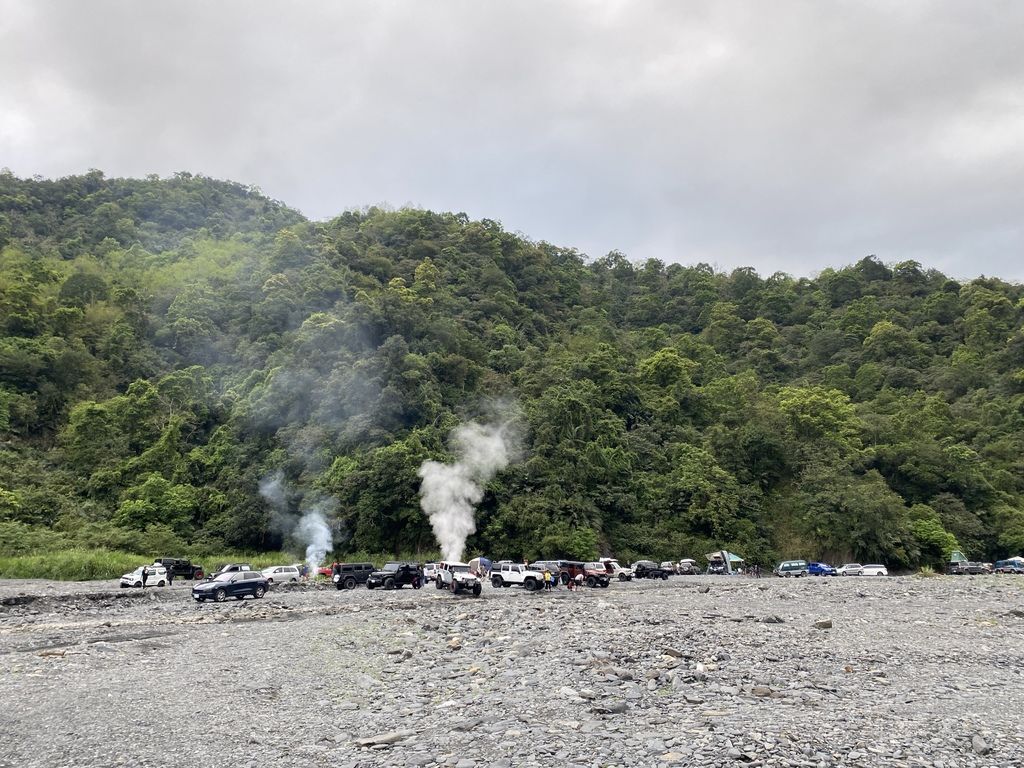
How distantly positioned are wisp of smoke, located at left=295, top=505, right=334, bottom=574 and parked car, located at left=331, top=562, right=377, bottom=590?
12318 millimetres

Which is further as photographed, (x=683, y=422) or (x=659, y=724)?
(x=683, y=422)

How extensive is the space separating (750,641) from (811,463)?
45.9 metres

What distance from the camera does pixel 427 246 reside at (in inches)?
3696

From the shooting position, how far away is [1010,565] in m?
52.2

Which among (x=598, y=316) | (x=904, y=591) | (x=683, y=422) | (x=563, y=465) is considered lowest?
(x=904, y=591)

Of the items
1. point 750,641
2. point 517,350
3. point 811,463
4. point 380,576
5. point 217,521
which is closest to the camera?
point 750,641

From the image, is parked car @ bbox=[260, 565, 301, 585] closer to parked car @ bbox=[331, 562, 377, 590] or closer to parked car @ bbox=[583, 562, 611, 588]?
parked car @ bbox=[331, 562, 377, 590]

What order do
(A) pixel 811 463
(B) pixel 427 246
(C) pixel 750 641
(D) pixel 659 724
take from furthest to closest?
(B) pixel 427 246 < (A) pixel 811 463 < (C) pixel 750 641 < (D) pixel 659 724

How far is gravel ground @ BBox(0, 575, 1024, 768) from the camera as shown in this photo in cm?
936

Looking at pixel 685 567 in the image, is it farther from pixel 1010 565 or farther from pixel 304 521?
pixel 304 521

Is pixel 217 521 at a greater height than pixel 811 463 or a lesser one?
lesser

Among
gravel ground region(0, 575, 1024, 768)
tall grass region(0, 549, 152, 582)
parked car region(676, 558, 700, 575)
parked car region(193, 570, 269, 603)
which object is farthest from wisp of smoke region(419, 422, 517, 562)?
gravel ground region(0, 575, 1024, 768)

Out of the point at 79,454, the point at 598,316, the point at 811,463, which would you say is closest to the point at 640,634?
the point at 811,463

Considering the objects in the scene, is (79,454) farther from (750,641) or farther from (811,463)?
(811,463)
